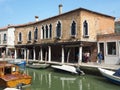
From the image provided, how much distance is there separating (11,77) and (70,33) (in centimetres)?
1157

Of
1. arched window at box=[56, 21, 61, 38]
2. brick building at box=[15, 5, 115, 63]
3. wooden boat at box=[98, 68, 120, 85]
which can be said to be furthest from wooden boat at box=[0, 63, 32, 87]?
arched window at box=[56, 21, 61, 38]

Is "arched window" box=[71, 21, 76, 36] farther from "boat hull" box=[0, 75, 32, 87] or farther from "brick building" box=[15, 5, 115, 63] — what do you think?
"boat hull" box=[0, 75, 32, 87]

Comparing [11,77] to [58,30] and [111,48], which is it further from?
[58,30]

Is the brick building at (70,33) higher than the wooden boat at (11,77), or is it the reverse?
the brick building at (70,33)

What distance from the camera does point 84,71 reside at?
2302 centimetres

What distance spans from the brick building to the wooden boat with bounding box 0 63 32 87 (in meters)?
8.98

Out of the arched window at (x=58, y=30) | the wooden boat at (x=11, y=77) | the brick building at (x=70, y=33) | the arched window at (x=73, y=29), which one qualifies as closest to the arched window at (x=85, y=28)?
the brick building at (x=70, y=33)

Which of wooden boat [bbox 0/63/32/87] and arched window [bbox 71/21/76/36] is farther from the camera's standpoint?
arched window [bbox 71/21/76/36]

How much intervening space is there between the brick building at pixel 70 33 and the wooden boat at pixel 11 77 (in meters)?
8.98

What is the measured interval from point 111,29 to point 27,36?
13447 millimetres

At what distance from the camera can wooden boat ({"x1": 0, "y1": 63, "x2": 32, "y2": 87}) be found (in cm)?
1506

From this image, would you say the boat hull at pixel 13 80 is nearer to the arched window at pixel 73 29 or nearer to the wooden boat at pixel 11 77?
the wooden boat at pixel 11 77

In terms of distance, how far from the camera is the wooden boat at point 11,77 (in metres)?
15.1

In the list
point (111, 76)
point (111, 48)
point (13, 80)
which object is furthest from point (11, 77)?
point (111, 48)
